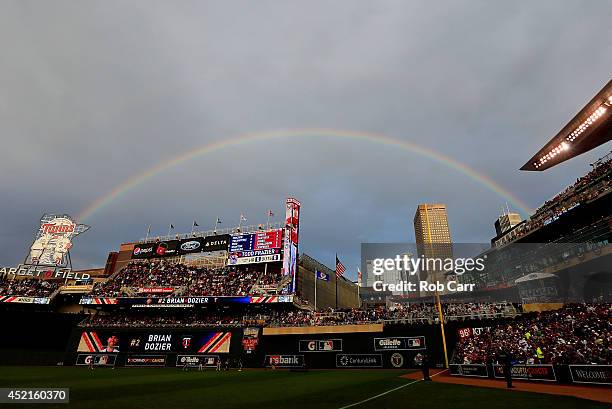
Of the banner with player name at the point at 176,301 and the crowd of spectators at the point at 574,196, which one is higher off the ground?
the crowd of spectators at the point at 574,196

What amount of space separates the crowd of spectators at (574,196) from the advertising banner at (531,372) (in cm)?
2012

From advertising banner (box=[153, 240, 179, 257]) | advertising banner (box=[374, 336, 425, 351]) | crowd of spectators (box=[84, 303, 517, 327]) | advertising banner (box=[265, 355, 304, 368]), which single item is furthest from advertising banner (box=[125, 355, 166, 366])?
advertising banner (box=[374, 336, 425, 351])

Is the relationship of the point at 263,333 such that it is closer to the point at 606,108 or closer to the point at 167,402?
the point at 167,402

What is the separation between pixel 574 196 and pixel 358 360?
28.0 metres

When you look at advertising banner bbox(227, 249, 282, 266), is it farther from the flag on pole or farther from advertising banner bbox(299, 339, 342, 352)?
advertising banner bbox(299, 339, 342, 352)

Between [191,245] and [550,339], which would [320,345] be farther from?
[191,245]

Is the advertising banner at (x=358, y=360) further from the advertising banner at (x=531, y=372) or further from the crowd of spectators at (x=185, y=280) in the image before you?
the advertising banner at (x=531, y=372)

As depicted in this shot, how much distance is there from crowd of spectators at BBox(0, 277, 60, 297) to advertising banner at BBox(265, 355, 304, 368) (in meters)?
38.0

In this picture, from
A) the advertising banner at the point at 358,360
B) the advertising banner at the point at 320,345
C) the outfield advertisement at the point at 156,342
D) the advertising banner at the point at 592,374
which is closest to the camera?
the advertising banner at the point at 592,374

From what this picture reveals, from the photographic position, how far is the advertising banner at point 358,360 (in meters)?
35.7

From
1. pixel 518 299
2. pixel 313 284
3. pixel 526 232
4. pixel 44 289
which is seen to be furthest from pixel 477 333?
pixel 44 289

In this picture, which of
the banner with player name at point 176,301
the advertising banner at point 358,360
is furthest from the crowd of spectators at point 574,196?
the banner with player name at point 176,301

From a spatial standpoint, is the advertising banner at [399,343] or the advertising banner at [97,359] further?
the advertising banner at [97,359]

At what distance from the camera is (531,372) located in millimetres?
20109
